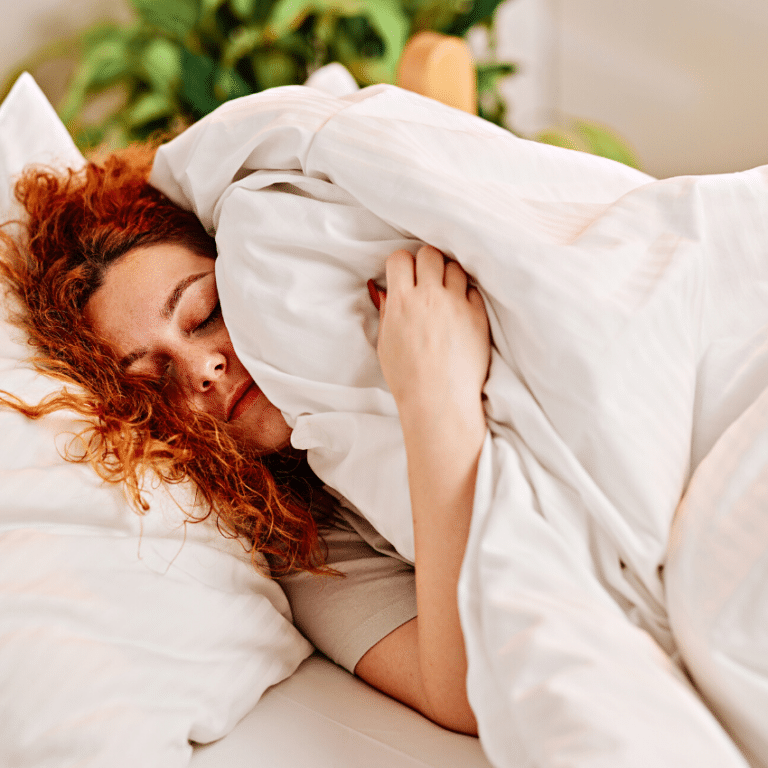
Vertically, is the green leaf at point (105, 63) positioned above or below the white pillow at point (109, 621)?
above

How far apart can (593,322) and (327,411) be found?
0.30 m

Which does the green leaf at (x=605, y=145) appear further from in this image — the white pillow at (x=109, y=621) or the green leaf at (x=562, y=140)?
the white pillow at (x=109, y=621)

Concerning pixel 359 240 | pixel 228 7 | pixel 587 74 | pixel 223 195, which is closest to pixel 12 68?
pixel 228 7

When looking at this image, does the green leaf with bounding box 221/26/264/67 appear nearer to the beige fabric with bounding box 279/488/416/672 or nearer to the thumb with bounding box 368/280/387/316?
the thumb with bounding box 368/280/387/316

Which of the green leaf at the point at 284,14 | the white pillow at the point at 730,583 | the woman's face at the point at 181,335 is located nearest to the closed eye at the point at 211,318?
the woman's face at the point at 181,335

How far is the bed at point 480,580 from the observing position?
0.47m

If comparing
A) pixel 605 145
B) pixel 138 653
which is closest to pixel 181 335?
pixel 138 653

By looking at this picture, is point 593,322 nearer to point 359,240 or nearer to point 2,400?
point 359,240

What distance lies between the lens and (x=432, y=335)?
0.63 m

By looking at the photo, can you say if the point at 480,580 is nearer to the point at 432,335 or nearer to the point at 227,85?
the point at 432,335

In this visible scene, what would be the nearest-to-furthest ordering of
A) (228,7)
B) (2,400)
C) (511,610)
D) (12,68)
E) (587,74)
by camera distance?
(511,610), (2,400), (12,68), (228,7), (587,74)

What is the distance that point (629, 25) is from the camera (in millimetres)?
2027

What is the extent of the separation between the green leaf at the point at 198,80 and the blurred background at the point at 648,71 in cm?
34

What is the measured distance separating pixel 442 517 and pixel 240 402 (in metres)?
0.32
